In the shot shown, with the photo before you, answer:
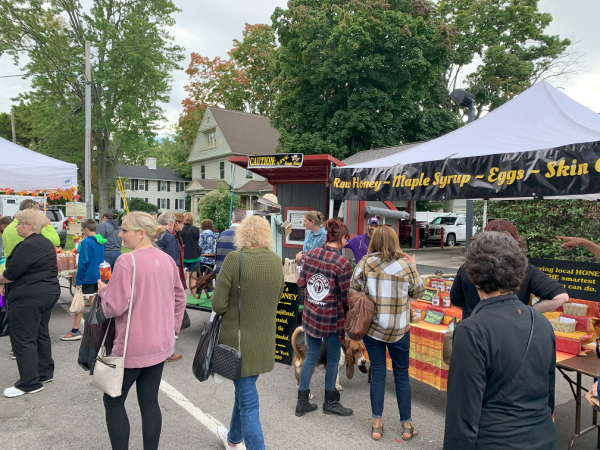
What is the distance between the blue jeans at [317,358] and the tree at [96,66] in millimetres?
25793

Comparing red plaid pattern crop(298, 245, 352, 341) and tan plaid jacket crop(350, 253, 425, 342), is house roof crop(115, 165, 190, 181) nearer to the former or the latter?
red plaid pattern crop(298, 245, 352, 341)

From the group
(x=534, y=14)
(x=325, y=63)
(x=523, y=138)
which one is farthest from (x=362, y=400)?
(x=534, y=14)

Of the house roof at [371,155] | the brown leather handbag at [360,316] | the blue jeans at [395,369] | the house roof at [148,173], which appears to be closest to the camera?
the brown leather handbag at [360,316]

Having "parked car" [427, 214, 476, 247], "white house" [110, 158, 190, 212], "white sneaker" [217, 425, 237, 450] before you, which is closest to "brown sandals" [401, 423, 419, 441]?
"white sneaker" [217, 425, 237, 450]

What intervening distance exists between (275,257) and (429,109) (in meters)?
23.4

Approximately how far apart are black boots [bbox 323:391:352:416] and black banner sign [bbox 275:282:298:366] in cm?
58

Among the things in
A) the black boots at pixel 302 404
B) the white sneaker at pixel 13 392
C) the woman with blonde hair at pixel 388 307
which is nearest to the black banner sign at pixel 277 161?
the woman with blonde hair at pixel 388 307

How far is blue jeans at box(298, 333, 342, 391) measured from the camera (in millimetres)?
3902

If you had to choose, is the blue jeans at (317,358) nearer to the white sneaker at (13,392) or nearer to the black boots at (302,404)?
the black boots at (302,404)

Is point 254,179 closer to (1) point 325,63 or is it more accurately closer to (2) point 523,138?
(1) point 325,63

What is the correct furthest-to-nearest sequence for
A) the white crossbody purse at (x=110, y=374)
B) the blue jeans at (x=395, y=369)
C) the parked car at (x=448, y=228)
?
the parked car at (x=448, y=228)
the blue jeans at (x=395, y=369)
the white crossbody purse at (x=110, y=374)

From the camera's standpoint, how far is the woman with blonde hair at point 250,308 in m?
2.80

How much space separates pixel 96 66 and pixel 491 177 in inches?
1102

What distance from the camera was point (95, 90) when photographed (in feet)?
85.9
